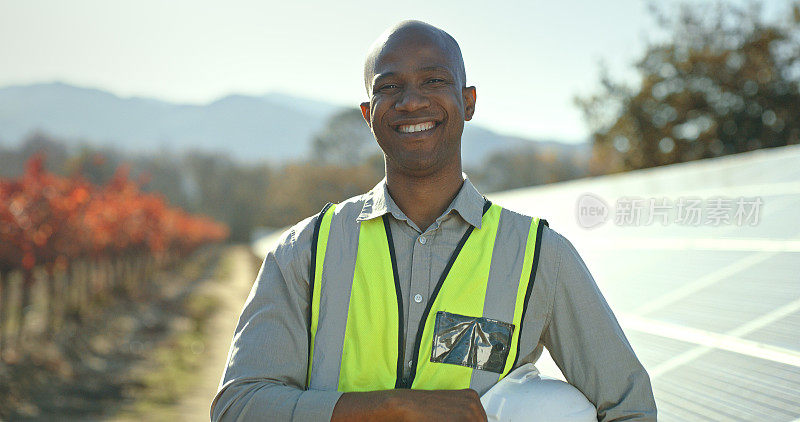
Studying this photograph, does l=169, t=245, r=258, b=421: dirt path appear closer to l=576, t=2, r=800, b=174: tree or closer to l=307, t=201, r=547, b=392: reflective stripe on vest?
l=307, t=201, r=547, b=392: reflective stripe on vest

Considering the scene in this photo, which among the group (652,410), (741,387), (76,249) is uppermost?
(652,410)

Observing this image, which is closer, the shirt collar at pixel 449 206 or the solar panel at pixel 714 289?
the shirt collar at pixel 449 206

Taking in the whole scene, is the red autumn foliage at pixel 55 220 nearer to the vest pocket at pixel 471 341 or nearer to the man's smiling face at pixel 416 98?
the man's smiling face at pixel 416 98

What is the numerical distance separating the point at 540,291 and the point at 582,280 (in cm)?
11

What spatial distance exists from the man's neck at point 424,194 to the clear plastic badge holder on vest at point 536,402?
1.58 ft

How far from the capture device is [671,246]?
472 cm

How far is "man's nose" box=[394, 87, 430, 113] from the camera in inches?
72.6

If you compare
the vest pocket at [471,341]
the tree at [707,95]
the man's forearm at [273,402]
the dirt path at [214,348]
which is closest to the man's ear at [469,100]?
the vest pocket at [471,341]

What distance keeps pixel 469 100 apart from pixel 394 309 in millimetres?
656

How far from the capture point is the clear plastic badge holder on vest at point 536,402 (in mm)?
1705

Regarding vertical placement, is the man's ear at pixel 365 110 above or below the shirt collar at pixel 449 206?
→ above

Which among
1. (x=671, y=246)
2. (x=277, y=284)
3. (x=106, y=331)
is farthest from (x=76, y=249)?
(x=277, y=284)

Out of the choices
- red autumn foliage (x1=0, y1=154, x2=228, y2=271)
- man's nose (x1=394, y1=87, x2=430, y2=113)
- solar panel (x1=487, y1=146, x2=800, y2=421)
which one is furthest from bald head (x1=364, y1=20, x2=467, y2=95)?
red autumn foliage (x1=0, y1=154, x2=228, y2=271)

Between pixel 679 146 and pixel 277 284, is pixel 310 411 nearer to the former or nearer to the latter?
pixel 277 284
